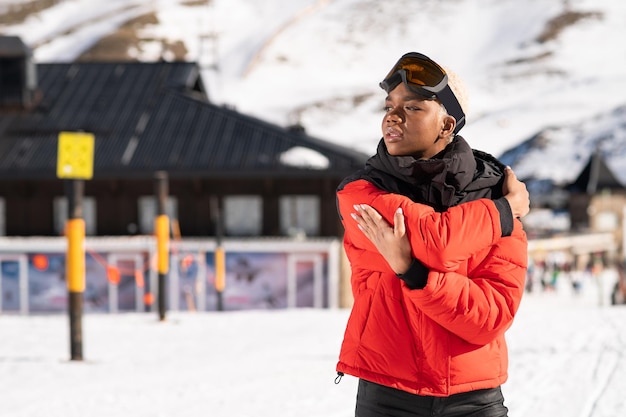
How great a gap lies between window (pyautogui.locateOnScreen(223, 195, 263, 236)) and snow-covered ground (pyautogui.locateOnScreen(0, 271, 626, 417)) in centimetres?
924

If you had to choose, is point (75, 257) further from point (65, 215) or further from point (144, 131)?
point (144, 131)

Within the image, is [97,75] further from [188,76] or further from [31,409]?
[31,409]

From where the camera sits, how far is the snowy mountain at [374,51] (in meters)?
90.4

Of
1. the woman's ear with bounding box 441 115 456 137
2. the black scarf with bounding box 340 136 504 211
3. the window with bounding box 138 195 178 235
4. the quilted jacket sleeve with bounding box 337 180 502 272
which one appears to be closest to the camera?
the quilted jacket sleeve with bounding box 337 180 502 272

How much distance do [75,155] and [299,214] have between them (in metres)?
13.3

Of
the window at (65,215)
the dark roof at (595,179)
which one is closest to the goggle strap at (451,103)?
the window at (65,215)

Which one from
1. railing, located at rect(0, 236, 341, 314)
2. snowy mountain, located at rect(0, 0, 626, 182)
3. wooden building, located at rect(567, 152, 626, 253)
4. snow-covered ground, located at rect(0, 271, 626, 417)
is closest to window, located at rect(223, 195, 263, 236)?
railing, located at rect(0, 236, 341, 314)

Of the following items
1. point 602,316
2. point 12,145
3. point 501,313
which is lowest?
point 602,316

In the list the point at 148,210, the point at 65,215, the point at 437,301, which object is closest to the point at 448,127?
the point at 437,301

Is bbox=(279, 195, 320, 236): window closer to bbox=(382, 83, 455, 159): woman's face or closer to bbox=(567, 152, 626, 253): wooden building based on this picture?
bbox=(382, 83, 455, 159): woman's face

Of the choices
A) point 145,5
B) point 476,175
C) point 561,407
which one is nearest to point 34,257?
point 561,407

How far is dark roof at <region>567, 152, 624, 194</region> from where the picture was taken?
2456 inches

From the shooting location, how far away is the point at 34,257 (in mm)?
20812

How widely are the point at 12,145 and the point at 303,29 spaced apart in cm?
10727
